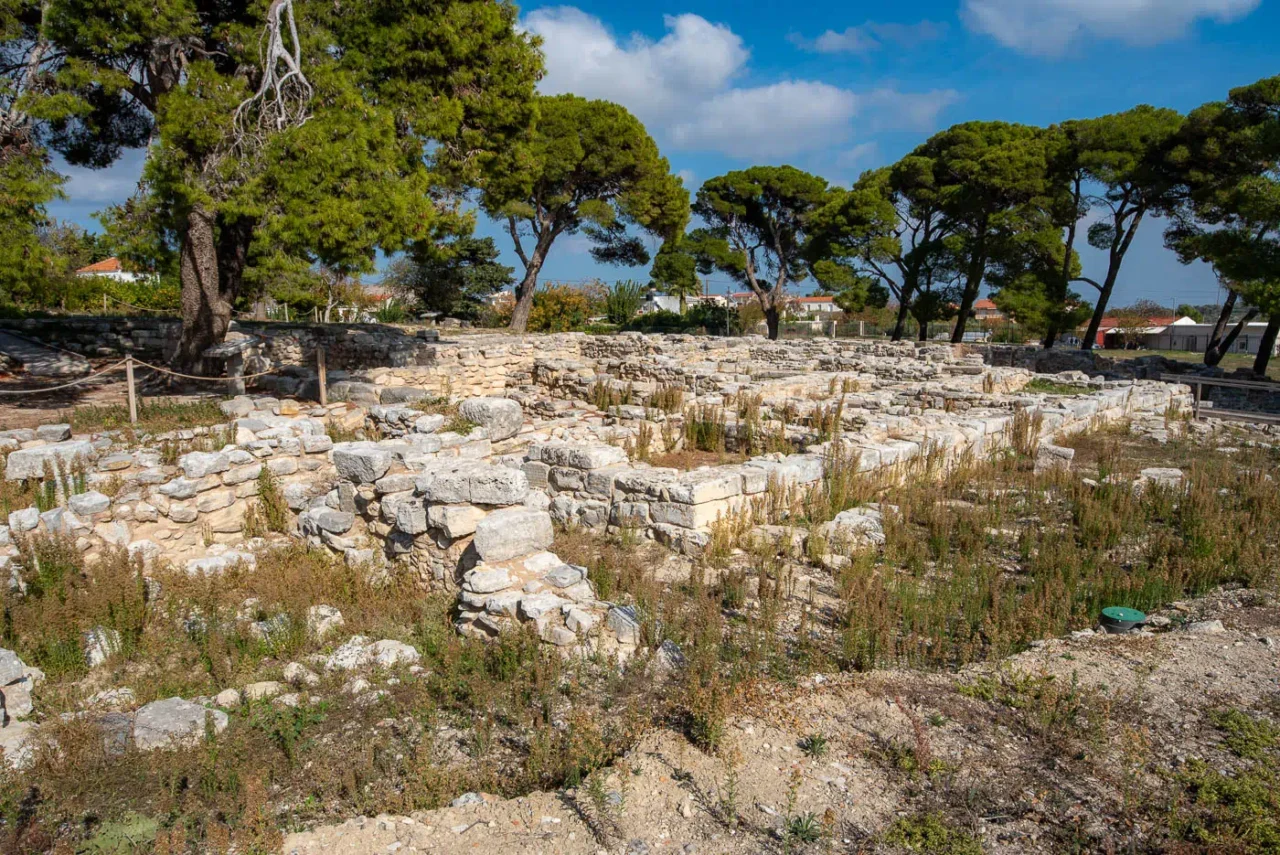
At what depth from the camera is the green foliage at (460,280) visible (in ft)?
103

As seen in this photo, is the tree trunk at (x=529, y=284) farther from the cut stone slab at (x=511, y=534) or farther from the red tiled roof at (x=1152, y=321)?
the red tiled roof at (x=1152, y=321)

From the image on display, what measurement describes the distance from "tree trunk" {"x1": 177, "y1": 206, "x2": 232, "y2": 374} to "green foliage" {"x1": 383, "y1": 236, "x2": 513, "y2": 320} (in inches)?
673

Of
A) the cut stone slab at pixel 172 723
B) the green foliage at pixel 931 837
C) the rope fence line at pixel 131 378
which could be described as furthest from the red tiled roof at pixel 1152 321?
the cut stone slab at pixel 172 723

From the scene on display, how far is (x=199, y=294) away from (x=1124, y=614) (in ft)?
45.6

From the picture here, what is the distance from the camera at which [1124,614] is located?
5.24 m

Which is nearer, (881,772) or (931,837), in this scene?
(931,837)

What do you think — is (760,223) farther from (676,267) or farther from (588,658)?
(588,658)

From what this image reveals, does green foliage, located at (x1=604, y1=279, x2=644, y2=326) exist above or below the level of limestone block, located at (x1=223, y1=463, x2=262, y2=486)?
above

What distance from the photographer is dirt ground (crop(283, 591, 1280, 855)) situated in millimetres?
3125

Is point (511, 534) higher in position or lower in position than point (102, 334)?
lower

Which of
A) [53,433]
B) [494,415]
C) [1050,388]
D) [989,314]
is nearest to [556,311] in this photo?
[1050,388]

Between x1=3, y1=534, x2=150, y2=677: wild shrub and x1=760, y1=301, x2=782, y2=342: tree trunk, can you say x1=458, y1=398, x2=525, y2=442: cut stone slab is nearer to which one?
x1=3, y1=534, x2=150, y2=677: wild shrub

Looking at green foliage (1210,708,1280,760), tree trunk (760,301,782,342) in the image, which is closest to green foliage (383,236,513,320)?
tree trunk (760,301,782,342)

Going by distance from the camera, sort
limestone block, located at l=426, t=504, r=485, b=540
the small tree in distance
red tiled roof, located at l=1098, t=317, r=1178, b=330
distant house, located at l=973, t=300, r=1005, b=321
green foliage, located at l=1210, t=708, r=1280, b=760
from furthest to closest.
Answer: red tiled roof, located at l=1098, t=317, r=1178, b=330 → distant house, located at l=973, t=300, r=1005, b=321 → the small tree in distance → limestone block, located at l=426, t=504, r=485, b=540 → green foliage, located at l=1210, t=708, r=1280, b=760
